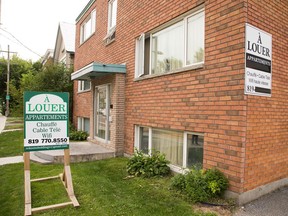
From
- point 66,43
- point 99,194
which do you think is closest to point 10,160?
point 99,194

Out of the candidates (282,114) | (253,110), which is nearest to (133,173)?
(253,110)

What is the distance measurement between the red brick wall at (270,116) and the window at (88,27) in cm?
888

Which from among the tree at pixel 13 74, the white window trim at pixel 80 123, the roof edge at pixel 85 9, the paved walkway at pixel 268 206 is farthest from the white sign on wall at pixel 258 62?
the tree at pixel 13 74

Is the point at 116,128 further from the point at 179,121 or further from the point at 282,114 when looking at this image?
the point at 282,114

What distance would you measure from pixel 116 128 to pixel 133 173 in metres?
2.42

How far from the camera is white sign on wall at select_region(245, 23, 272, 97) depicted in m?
4.12

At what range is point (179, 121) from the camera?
5.48 m

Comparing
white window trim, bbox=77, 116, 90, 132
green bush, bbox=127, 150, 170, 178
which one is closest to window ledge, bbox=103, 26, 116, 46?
white window trim, bbox=77, 116, 90, 132

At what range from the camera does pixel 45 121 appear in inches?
173

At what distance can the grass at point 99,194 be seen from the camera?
3865 mm

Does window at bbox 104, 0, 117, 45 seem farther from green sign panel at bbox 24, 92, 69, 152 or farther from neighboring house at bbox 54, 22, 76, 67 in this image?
neighboring house at bbox 54, 22, 76, 67

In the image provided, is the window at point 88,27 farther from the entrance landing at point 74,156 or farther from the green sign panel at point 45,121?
the green sign panel at point 45,121

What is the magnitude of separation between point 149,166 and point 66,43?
56.5 ft

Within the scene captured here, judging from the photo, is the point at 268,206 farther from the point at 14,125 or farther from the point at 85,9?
the point at 14,125
